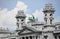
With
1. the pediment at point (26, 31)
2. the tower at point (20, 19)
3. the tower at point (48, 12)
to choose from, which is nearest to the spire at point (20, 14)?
the tower at point (20, 19)

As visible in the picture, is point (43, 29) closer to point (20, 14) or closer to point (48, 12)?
point (48, 12)

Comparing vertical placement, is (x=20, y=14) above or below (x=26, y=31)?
above

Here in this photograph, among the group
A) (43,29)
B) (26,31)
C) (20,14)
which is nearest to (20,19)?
(20,14)

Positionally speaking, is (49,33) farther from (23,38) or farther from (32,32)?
(23,38)

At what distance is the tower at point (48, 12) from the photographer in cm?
7650

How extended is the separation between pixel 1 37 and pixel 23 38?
73.4 ft

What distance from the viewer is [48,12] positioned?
7775cm

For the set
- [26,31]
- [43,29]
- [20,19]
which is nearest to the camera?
[43,29]

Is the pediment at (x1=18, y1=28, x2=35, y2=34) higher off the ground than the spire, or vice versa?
the spire

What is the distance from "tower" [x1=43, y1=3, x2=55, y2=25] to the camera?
76500 millimetres

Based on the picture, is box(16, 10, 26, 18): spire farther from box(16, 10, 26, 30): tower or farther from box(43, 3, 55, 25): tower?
box(43, 3, 55, 25): tower

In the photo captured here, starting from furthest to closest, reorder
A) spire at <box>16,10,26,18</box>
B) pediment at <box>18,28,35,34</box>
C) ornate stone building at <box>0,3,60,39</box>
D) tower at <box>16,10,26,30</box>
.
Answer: tower at <box>16,10,26,30</box>
spire at <box>16,10,26,18</box>
pediment at <box>18,28,35,34</box>
ornate stone building at <box>0,3,60,39</box>

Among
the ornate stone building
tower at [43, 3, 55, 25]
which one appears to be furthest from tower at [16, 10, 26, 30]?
tower at [43, 3, 55, 25]

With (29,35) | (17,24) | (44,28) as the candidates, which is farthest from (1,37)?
(44,28)
